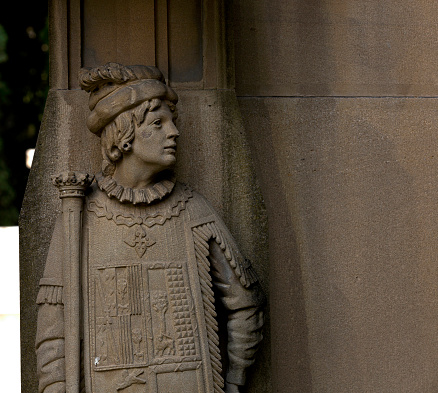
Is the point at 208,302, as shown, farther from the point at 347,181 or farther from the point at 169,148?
the point at 347,181

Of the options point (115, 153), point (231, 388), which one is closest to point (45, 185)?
point (115, 153)

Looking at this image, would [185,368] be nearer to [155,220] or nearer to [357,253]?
[155,220]

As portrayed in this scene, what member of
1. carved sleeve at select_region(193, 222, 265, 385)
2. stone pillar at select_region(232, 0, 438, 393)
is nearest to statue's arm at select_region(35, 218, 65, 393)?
carved sleeve at select_region(193, 222, 265, 385)

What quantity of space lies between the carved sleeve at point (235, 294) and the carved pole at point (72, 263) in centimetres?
56

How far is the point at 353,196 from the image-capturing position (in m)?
4.66

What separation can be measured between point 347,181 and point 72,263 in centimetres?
163

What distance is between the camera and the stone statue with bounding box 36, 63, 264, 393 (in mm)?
3793

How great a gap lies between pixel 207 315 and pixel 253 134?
1.10m

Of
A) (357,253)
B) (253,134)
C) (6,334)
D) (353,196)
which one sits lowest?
(6,334)

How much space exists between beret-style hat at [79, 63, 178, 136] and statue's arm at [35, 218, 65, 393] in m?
0.56

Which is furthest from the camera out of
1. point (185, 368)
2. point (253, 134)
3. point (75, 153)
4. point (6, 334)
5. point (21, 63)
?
point (21, 63)

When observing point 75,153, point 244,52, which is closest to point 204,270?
point 75,153

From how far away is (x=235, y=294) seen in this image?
4020 mm

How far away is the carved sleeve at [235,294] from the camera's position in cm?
401
